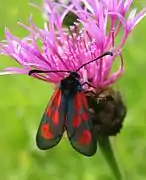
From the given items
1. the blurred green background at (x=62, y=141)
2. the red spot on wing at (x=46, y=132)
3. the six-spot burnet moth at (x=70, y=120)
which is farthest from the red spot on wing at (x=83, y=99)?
the blurred green background at (x=62, y=141)

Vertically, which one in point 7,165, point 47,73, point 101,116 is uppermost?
point 47,73

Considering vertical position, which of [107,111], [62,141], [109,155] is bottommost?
[62,141]

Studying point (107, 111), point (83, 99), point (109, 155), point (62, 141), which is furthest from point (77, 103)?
point (62, 141)

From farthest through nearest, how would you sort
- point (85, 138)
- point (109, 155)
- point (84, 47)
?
point (109, 155), point (84, 47), point (85, 138)

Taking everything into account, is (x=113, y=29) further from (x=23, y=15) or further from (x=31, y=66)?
(x=23, y=15)

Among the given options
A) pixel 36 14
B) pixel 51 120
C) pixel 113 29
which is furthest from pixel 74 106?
pixel 36 14

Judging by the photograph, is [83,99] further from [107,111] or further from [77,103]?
[107,111]

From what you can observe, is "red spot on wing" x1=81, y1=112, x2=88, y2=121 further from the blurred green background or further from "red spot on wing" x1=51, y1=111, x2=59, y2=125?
the blurred green background
